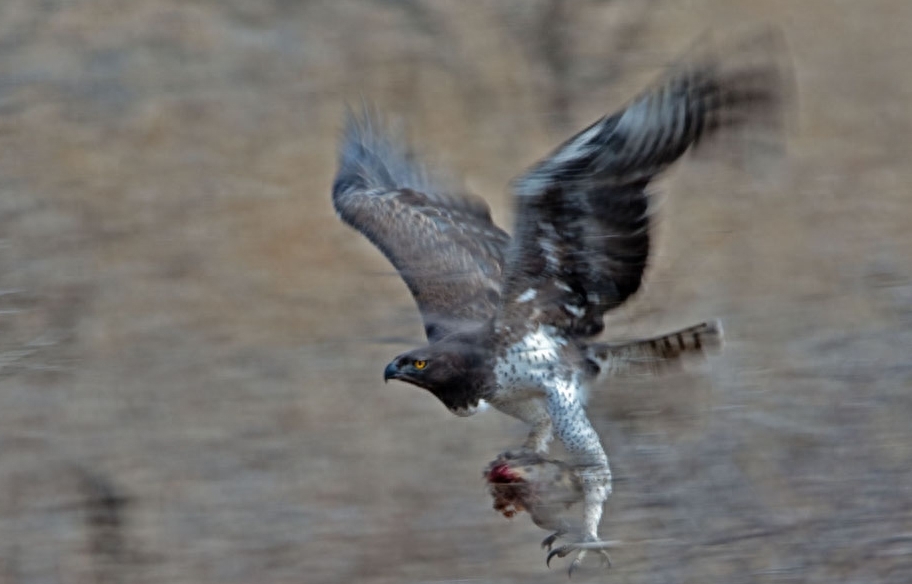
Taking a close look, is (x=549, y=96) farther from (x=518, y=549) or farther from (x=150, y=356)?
(x=150, y=356)

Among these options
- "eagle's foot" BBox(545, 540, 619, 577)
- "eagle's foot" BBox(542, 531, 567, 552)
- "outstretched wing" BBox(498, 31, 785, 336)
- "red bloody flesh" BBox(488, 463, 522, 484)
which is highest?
"outstretched wing" BBox(498, 31, 785, 336)

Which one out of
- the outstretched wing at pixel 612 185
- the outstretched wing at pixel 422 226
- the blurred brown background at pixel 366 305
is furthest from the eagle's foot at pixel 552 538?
the outstretched wing at pixel 422 226

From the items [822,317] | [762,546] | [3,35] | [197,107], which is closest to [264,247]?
[197,107]

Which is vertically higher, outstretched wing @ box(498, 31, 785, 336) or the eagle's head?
outstretched wing @ box(498, 31, 785, 336)

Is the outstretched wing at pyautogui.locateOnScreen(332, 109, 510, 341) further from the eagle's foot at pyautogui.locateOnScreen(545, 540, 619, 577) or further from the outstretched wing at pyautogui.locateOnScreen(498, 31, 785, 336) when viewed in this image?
the eagle's foot at pyautogui.locateOnScreen(545, 540, 619, 577)

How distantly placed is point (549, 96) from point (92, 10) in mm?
4229

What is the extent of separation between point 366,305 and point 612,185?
3.61 m

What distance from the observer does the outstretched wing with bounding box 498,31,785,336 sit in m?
4.10

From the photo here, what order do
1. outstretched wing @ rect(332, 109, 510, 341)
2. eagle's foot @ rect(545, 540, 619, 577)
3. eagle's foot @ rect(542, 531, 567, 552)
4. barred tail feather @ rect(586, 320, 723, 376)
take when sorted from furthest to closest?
outstretched wing @ rect(332, 109, 510, 341) < barred tail feather @ rect(586, 320, 723, 376) < eagle's foot @ rect(542, 531, 567, 552) < eagle's foot @ rect(545, 540, 619, 577)

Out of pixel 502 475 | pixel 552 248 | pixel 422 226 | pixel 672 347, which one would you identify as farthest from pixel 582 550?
pixel 422 226

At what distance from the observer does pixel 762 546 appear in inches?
181

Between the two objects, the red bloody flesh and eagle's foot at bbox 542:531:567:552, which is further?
eagle's foot at bbox 542:531:567:552

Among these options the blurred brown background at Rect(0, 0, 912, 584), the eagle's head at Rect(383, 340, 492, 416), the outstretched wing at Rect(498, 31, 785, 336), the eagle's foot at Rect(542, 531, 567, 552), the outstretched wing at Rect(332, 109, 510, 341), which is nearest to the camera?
the outstretched wing at Rect(498, 31, 785, 336)

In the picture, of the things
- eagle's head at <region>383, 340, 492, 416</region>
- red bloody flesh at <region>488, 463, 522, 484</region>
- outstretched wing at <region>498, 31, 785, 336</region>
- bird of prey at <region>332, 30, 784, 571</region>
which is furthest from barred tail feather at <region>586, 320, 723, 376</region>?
red bloody flesh at <region>488, 463, 522, 484</region>
